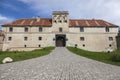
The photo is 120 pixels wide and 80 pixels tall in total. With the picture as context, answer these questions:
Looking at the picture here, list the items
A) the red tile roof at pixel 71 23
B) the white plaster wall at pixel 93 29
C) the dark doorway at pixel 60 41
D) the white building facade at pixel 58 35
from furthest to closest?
1. the dark doorway at pixel 60 41
2. the red tile roof at pixel 71 23
3. the white plaster wall at pixel 93 29
4. the white building facade at pixel 58 35

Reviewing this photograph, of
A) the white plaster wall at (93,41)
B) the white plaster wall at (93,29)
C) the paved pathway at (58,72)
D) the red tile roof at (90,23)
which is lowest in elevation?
the paved pathway at (58,72)

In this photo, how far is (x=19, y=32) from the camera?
46562 millimetres

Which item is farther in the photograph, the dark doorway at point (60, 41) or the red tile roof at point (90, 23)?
the dark doorway at point (60, 41)

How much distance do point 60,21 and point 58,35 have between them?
4829 millimetres

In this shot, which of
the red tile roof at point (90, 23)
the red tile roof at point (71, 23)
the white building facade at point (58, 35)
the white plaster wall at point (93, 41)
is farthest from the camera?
the red tile roof at point (90, 23)

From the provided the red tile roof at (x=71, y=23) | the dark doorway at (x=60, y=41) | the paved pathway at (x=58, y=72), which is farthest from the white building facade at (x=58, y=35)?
the paved pathway at (x=58, y=72)

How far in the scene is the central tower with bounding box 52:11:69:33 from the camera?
47.3m

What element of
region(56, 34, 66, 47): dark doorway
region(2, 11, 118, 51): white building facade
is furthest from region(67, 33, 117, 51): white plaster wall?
region(56, 34, 66, 47): dark doorway

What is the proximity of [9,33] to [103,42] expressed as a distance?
30869mm

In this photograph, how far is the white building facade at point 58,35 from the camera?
1815 inches

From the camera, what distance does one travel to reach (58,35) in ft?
156

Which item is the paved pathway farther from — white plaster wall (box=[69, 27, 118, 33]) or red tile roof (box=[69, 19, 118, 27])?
red tile roof (box=[69, 19, 118, 27])

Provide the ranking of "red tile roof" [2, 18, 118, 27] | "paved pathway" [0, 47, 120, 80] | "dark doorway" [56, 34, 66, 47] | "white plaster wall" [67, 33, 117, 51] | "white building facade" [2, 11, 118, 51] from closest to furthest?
"paved pathway" [0, 47, 120, 80] → "white building facade" [2, 11, 118, 51] → "white plaster wall" [67, 33, 117, 51] → "red tile roof" [2, 18, 118, 27] → "dark doorway" [56, 34, 66, 47]

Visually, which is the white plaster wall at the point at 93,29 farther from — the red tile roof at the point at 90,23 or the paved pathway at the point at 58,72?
the paved pathway at the point at 58,72
